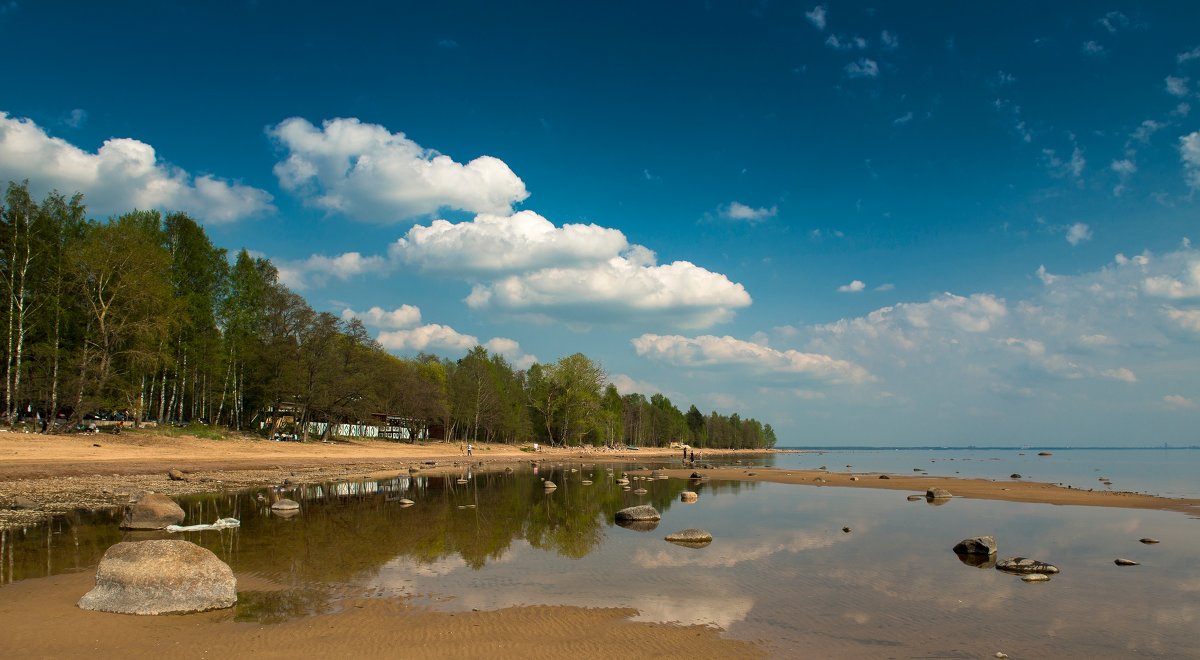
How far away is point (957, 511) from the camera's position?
31266 mm

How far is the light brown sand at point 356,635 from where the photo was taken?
9.37 meters

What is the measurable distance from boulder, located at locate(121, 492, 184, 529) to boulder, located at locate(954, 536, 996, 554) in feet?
85.1

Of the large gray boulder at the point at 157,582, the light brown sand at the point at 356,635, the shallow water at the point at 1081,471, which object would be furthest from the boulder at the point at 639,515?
the shallow water at the point at 1081,471

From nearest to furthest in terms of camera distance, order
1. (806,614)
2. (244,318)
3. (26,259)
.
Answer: (806,614) → (26,259) → (244,318)

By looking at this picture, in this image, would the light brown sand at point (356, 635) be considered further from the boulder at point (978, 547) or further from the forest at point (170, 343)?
the forest at point (170, 343)

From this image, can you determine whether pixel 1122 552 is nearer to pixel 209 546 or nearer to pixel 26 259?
pixel 209 546

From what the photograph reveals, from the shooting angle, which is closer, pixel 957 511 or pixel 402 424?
pixel 957 511

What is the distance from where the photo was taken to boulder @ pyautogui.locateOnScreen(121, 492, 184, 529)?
19.8 m

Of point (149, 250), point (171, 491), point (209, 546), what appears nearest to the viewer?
point (209, 546)

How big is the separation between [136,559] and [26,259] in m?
44.6

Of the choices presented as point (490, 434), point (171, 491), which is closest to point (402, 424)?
point (490, 434)

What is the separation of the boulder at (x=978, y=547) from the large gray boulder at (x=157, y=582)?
66.3 ft

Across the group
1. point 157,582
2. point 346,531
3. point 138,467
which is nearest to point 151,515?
point 346,531

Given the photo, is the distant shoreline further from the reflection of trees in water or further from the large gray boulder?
the large gray boulder
